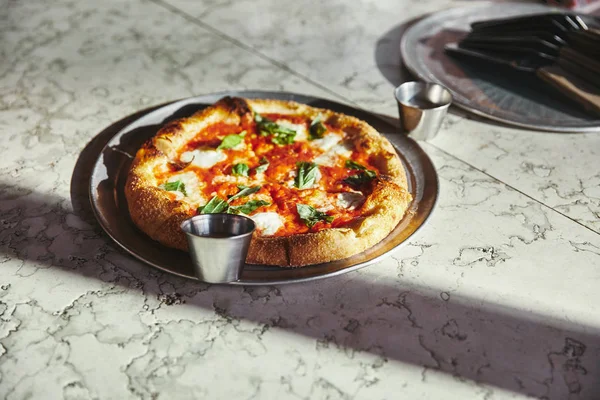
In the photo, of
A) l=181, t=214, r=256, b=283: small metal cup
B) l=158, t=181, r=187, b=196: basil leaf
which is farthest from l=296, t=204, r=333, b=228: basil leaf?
l=158, t=181, r=187, b=196: basil leaf

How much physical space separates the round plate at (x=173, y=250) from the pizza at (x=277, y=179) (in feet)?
0.15

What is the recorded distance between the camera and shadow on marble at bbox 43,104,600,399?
215cm

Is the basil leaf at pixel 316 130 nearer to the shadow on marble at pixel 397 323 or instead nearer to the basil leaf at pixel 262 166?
the basil leaf at pixel 262 166

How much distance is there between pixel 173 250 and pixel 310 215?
0.56m

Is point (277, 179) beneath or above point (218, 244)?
beneath

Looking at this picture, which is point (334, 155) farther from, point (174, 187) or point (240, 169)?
point (174, 187)

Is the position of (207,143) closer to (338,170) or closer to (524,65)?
(338,170)

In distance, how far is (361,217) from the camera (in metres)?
2.60

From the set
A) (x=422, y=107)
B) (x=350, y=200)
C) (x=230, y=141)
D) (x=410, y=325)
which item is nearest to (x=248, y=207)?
(x=350, y=200)

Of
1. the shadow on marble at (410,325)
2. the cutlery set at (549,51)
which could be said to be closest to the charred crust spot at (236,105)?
the shadow on marble at (410,325)

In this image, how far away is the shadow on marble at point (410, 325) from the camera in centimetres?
215

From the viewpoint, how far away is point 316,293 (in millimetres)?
2418

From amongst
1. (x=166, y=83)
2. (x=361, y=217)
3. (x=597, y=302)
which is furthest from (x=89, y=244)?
(x=597, y=302)

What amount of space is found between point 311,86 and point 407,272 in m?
1.68
